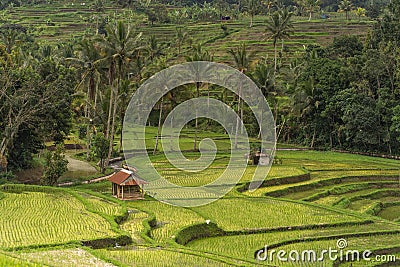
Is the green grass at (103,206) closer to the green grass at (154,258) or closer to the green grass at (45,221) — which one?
the green grass at (45,221)

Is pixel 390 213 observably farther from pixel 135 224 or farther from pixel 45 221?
pixel 45 221

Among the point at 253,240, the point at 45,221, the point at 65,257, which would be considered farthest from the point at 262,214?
the point at 65,257

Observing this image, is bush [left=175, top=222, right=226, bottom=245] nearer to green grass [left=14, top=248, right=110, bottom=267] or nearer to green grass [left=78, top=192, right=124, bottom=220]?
green grass [left=78, top=192, right=124, bottom=220]

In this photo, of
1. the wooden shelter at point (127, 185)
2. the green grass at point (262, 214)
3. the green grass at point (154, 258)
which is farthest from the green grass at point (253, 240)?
the wooden shelter at point (127, 185)

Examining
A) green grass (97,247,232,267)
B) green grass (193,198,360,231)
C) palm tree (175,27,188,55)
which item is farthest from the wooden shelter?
palm tree (175,27,188,55)

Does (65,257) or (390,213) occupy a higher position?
(65,257)

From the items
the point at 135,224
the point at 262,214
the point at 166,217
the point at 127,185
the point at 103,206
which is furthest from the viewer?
the point at 127,185
